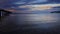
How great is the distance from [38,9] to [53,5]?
51cm

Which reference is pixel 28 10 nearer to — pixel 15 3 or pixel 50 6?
pixel 15 3

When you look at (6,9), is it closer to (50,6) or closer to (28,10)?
(28,10)

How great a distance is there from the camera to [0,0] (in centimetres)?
414

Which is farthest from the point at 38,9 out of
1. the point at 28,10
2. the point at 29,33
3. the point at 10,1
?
the point at 29,33

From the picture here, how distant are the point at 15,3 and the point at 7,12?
396mm

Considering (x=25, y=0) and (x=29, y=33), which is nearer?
(x=29, y=33)

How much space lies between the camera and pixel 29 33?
1.65 meters

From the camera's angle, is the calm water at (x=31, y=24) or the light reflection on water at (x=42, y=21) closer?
the calm water at (x=31, y=24)

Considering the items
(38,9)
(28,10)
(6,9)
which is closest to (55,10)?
(38,9)

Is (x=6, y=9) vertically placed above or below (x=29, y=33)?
above

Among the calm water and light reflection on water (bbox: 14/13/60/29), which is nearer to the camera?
the calm water

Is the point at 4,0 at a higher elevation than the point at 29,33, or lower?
higher

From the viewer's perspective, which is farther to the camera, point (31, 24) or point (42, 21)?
point (42, 21)

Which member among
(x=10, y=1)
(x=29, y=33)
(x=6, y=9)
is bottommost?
(x=29, y=33)
